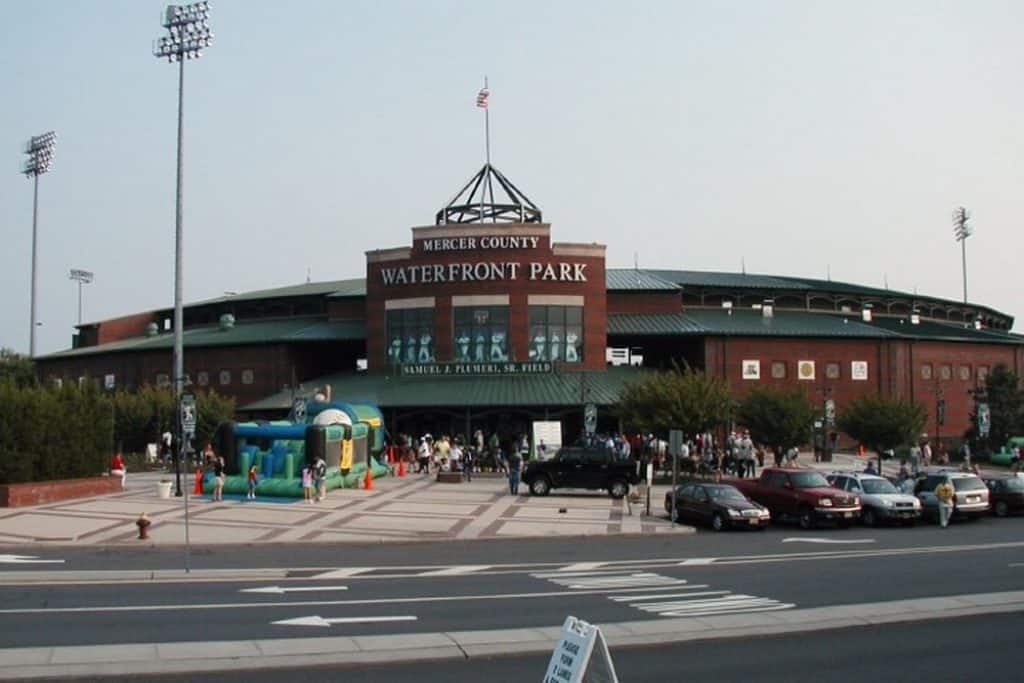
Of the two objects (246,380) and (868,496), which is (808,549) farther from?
(246,380)

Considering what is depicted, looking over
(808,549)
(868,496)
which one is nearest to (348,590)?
(808,549)

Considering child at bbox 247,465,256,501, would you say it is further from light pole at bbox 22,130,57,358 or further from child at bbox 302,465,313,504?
light pole at bbox 22,130,57,358

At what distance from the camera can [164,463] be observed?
5712cm

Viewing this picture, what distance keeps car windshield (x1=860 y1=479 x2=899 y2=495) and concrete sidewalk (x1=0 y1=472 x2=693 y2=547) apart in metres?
6.28

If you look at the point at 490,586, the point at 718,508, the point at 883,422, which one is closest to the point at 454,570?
the point at 490,586

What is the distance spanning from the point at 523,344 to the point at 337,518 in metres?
32.3

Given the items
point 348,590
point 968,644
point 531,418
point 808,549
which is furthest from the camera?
point 531,418

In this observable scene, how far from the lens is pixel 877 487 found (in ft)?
116

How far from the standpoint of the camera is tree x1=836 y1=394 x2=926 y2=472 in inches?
2103

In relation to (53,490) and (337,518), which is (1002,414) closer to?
(337,518)

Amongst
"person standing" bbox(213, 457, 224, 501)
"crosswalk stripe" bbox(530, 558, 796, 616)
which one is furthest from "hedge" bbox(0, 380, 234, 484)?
"crosswalk stripe" bbox(530, 558, 796, 616)

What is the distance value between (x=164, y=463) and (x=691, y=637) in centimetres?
4666

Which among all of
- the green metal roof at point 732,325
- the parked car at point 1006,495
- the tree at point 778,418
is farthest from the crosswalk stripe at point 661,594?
the green metal roof at point 732,325

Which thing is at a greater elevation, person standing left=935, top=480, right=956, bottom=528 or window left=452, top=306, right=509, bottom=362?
window left=452, top=306, right=509, bottom=362
